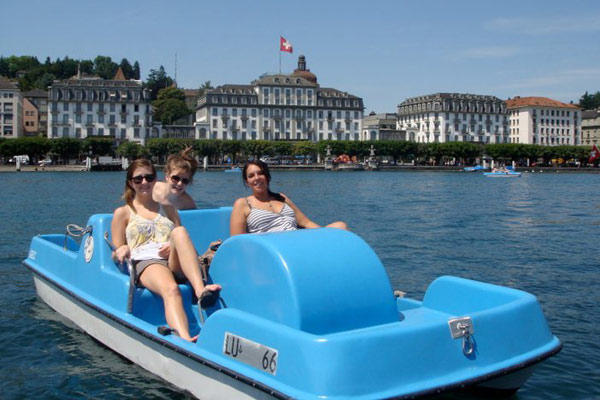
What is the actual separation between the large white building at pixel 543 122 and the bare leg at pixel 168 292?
147 metres

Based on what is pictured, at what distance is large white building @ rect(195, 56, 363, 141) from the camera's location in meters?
124

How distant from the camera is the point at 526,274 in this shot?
1306 centimetres

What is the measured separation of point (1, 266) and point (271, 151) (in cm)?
10422

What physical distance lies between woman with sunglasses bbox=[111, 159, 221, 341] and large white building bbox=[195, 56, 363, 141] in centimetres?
11752

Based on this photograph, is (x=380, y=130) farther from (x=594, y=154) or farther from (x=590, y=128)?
(x=590, y=128)

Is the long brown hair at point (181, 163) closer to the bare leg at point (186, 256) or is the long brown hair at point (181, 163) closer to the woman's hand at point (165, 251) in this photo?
the woman's hand at point (165, 251)

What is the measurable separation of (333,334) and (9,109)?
12083 centimetres

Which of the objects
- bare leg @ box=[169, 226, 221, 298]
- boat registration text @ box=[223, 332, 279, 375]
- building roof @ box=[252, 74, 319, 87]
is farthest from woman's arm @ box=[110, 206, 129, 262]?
building roof @ box=[252, 74, 319, 87]

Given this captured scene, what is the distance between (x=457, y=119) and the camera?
5487 inches

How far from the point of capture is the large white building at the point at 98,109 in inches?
4488

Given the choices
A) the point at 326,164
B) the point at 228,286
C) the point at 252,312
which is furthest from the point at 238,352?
the point at 326,164

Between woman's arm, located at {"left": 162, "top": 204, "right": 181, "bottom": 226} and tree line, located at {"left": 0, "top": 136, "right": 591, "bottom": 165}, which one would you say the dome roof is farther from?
woman's arm, located at {"left": 162, "top": 204, "right": 181, "bottom": 226}

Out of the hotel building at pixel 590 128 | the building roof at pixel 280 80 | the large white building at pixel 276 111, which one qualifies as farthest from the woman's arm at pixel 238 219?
the hotel building at pixel 590 128

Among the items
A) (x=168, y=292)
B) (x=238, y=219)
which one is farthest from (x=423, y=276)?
(x=168, y=292)
